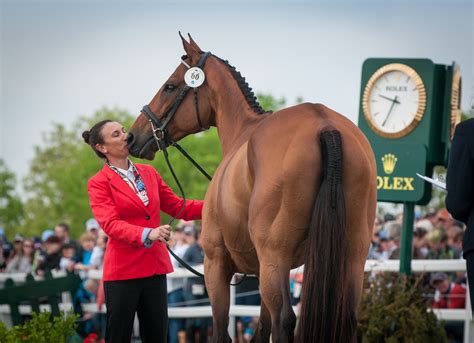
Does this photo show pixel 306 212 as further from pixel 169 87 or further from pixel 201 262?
pixel 201 262

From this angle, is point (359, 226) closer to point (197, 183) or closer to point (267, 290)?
point (267, 290)

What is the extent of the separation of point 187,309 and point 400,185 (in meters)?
2.89

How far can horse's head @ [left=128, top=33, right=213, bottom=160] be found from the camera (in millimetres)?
6148

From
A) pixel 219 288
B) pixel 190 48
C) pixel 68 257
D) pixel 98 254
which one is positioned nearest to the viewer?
pixel 219 288

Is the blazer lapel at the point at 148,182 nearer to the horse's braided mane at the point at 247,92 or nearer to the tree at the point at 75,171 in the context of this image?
the horse's braided mane at the point at 247,92

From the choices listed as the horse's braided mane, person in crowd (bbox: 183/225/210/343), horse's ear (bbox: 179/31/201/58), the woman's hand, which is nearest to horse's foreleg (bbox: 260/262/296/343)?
the woman's hand

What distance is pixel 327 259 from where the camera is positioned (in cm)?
468

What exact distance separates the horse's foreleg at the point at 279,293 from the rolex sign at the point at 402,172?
12.7 feet

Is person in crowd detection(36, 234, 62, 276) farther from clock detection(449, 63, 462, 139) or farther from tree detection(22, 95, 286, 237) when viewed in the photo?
tree detection(22, 95, 286, 237)

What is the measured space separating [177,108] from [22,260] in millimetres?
8470

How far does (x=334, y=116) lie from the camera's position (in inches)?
197

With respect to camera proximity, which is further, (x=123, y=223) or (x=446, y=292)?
(x=446, y=292)

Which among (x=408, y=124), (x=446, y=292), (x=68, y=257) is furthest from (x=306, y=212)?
(x=68, y=257)

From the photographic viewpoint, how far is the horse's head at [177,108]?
6.15 metres
